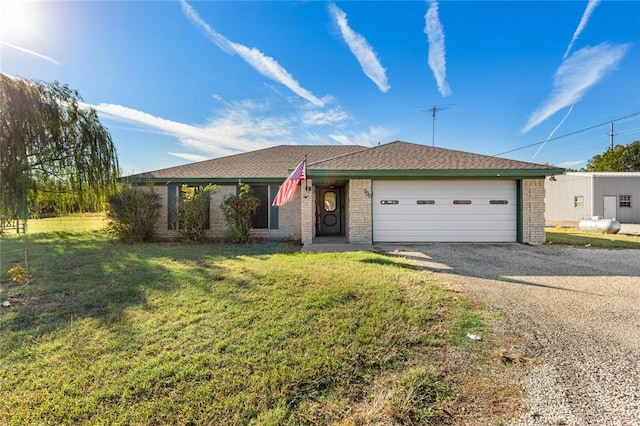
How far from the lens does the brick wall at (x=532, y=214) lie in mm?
9773

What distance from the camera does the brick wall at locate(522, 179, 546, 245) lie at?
32.1 ft

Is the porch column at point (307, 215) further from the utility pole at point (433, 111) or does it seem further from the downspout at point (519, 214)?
the utility pole at point (433, 111)

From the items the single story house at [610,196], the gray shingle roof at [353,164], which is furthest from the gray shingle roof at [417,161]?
the single story house at [610,196]

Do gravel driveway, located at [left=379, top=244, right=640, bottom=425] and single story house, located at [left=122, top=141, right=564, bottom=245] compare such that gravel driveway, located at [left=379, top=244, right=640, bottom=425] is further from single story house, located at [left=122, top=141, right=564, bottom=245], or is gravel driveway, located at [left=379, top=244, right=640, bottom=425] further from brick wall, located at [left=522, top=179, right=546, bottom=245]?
single story house, located at [left=122, top=141, right=564, bottom=245]

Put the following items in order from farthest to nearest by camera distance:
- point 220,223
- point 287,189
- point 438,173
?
point 220,223, point 438,173, point 287,189

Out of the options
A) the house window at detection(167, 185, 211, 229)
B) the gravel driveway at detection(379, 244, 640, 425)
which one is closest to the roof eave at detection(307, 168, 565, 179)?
the gravel driveway at detection(379, 244, 640, 425)

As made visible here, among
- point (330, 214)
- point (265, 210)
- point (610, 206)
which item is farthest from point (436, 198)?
point (610, 206)

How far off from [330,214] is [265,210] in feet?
11.2

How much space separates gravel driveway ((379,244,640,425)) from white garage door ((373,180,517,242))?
201 cm

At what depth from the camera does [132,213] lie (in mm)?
10094

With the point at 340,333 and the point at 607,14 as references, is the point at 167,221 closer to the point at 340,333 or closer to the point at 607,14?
the point at 340,333

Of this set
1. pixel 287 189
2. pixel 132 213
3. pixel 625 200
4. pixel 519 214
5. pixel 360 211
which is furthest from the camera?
pixel 625 200

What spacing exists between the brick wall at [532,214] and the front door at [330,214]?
23.0ft

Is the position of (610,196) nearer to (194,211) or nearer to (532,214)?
(532,214)
